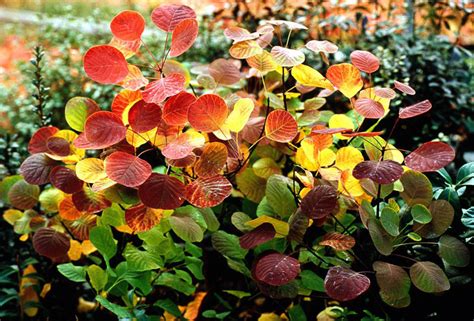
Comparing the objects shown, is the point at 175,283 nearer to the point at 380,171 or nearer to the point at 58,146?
the point at 58,146

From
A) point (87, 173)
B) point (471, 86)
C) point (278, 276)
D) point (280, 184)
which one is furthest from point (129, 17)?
point (471, 86)

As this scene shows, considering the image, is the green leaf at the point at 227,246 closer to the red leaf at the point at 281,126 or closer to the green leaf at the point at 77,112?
the red leaf at the point at 281,126

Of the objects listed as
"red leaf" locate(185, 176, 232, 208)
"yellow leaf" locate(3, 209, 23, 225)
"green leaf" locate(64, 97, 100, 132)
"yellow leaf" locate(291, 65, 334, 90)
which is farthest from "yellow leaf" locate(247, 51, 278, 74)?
"yellow leaf" locate(3, 209, 23, 225)

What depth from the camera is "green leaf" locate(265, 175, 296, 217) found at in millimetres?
1268

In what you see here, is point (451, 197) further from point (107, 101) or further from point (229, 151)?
point (107, 101)

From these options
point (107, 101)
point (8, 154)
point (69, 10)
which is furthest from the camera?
point (69, 10)

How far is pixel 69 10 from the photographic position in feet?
11.6

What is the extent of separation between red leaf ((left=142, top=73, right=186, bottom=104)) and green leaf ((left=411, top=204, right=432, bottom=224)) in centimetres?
53

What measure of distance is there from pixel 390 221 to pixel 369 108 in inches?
9.0

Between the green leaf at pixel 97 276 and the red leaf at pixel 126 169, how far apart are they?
27 centimetres

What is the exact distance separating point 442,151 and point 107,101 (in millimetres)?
1700

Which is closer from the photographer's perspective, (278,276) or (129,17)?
(278,276)

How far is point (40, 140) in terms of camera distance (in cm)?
140

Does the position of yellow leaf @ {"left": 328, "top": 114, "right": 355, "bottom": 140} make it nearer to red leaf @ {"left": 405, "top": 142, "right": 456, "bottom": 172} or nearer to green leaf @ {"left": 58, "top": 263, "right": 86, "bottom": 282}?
red leaf @ {"left": 405, "top": 142, "right": 456, "bottom": 172}
